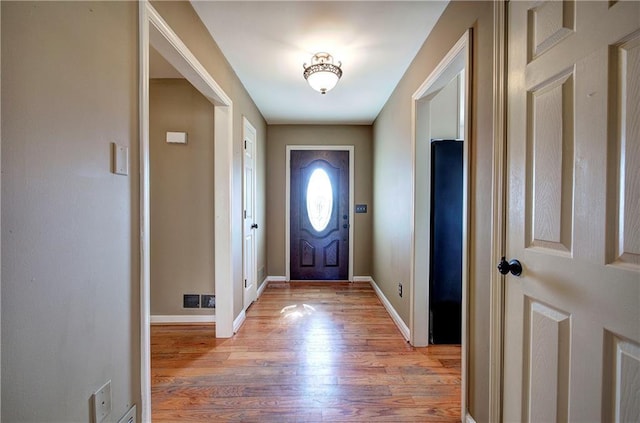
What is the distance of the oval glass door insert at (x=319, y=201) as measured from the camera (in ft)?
14.7

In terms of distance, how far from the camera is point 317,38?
2104 mm

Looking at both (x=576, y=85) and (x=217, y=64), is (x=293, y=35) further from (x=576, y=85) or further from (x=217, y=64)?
(x=576, y=85)

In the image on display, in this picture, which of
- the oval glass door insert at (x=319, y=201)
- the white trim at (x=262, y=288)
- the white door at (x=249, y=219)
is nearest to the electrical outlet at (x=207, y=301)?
the white door at (x=249, y=219)

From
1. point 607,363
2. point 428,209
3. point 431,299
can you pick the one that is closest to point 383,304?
point 431,299

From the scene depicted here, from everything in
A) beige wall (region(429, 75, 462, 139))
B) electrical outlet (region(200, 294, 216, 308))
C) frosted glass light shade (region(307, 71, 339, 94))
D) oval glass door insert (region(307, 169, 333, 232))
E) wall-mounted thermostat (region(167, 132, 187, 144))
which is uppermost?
frosted glass light shade (region(307, 71, 339, 94))

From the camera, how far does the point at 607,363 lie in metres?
0.78

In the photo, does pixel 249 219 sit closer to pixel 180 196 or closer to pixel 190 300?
pixel 180 196

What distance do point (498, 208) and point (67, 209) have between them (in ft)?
5.53

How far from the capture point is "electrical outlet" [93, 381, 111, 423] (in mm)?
1056

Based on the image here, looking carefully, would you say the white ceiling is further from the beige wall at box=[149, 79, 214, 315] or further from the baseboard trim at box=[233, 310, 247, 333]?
the baseboard trim at box=[233, 310, 247, 333]

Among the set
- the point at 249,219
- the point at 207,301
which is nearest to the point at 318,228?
the point at 249,219

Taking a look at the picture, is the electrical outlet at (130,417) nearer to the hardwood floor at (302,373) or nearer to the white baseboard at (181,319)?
the hardwood floor at (302,373)

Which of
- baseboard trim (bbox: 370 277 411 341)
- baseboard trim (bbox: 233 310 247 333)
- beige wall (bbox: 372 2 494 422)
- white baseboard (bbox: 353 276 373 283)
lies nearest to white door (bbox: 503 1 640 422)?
beige wall (bbox: 372 2 494 422)

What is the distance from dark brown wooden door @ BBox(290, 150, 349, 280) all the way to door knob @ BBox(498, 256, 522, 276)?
10.8ft
